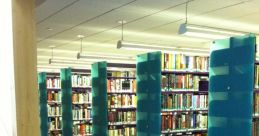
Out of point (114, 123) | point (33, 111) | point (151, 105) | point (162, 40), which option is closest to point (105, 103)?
point (114, 123)

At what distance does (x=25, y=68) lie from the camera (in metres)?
2.23

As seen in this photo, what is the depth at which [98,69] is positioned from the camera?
302 inches

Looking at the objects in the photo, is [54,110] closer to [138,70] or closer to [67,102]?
[67,102]

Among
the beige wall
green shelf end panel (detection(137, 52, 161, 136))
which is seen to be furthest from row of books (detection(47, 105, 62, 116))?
the beige wall

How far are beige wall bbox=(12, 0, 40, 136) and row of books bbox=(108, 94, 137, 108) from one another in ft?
18.5

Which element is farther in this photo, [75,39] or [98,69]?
[75,39]

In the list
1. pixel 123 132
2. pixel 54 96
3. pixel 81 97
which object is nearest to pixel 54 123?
pixel 54 96

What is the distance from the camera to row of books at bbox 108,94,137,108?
26.0 feet

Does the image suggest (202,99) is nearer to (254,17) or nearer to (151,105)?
(151,105)

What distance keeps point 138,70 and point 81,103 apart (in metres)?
3.74

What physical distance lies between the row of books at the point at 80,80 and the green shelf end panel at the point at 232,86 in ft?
17.9

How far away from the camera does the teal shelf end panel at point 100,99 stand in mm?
7539

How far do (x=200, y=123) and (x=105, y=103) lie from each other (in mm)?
2224

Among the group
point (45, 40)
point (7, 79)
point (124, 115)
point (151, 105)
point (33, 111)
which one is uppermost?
point (45, 40)
